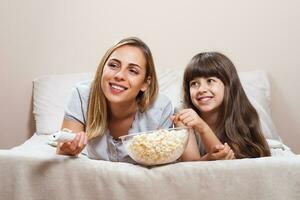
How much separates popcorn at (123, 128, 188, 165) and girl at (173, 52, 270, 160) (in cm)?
35

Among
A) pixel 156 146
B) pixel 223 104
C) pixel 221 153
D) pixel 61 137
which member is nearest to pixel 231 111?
pixel 223 104

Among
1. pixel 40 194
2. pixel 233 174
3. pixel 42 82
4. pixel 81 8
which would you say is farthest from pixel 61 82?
pixel 233 174

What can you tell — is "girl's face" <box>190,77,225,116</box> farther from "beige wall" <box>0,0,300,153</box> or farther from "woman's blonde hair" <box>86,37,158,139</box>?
"beige wall" <box>0,0,300,153</box>

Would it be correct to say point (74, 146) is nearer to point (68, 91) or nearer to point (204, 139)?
point (204, 139)

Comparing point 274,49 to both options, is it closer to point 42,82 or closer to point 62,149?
point 42,82

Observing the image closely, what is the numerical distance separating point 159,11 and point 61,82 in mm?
675

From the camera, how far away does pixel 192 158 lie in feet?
3.44

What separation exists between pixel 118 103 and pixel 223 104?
1.31 feet

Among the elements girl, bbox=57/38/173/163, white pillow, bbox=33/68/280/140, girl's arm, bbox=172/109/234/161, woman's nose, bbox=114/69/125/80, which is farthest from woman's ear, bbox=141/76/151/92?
white pillow, bbox=33/68/280/140

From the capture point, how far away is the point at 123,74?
3.56 feet

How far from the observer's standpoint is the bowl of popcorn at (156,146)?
2.43ft

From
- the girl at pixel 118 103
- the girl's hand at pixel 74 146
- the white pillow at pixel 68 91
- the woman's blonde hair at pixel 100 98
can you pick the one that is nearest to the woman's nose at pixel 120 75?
the girl at pixel 118 103

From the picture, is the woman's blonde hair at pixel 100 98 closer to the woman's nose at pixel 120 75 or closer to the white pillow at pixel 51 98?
the woman's nose at pixel 120 75

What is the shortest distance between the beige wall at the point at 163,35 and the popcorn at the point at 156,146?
1188 mm
